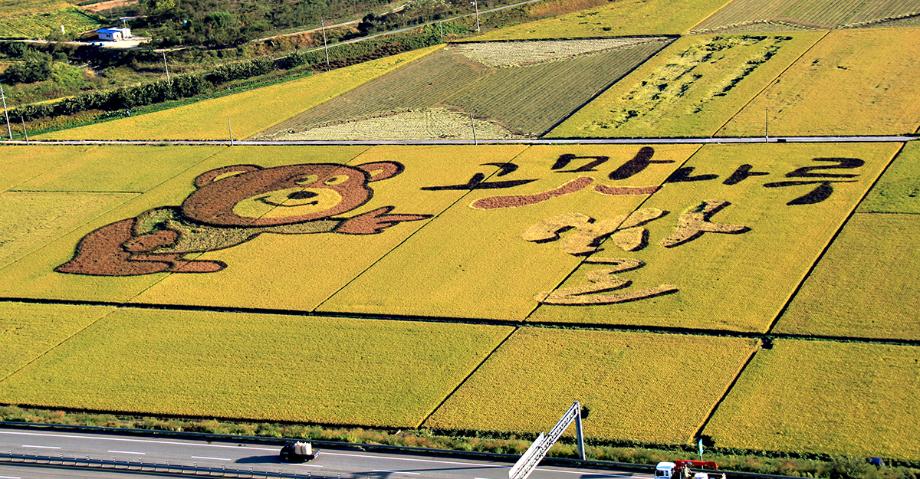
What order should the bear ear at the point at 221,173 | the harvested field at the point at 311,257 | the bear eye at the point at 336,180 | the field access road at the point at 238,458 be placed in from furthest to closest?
1. the bear ear at the point at 221,173
2. the bear eye at the point at 336,180
3. the harvested field at the point at 311,257
4. the field access road at the point at 238,458

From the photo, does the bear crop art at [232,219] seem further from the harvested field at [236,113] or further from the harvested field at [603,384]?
the harvested field at [603,384]

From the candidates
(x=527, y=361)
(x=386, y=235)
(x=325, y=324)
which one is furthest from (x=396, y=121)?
(x=527, y=361)

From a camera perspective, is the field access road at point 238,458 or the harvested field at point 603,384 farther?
the harvested field at point 603,384

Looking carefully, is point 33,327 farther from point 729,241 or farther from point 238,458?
point 729,241

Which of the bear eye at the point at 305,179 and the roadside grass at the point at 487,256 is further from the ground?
the bear eye at the point at 305,179

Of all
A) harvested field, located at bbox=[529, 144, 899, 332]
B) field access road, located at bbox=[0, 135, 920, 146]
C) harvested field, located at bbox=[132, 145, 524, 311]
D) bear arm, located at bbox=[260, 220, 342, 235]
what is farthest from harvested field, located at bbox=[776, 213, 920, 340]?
bear arm, located at bbox=[260, 220, 342, 235]

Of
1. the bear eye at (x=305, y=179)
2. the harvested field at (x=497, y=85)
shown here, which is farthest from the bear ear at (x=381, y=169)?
the harvested field at (x=497, y=85)

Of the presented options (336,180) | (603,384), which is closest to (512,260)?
(603,384)
